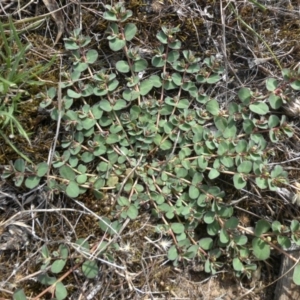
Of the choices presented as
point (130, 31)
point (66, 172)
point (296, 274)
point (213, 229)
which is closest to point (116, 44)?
point (130, 31)

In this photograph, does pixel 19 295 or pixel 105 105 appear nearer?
pixel 19 295

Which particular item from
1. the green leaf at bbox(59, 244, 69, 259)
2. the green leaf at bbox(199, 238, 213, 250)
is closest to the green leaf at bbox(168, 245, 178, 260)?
the green leaf at bbox(199, 238, 213, 250)

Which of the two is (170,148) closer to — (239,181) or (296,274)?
(239,181)

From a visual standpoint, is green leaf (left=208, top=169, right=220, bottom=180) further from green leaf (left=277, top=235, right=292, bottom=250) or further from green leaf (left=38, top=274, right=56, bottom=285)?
green leaf (left=38, top=274, right=56, bottom=285)

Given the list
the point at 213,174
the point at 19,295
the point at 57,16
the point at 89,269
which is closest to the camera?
the point at 19,295

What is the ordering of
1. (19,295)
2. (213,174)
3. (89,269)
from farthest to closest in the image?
1. (213,174)
2. (89,269)
3. (19,295)

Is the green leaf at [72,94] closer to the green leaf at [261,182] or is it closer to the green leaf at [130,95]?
the green leaf at [130,95]

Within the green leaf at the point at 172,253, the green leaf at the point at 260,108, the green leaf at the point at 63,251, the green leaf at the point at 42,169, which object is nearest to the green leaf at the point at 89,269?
the green leaf at the point at 63,251
